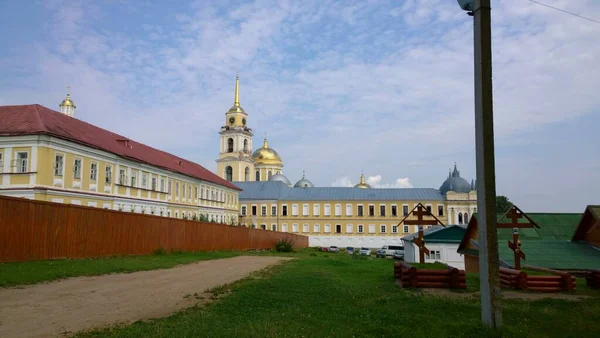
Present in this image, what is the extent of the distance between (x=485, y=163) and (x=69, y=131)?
30.4m

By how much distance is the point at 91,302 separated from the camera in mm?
10445

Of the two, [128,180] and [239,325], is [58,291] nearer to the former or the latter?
[239,325]

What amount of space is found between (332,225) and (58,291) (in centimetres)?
6674

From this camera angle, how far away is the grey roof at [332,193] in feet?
254

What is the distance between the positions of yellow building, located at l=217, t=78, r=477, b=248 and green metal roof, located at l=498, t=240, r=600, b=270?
56.1 m

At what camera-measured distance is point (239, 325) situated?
26.3 feet

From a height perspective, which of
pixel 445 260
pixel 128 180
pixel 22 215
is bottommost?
pixel 445 260

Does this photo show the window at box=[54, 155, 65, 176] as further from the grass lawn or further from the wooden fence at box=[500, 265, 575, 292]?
the wooden fence at box=[500, 265, 575, 292]

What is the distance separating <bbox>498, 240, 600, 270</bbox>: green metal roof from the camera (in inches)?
683

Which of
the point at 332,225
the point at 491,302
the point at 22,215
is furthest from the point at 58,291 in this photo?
the point at 332,225

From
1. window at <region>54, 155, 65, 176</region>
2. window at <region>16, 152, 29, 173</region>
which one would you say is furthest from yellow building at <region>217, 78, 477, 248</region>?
window at <region>16, 152, 29, 173</region>

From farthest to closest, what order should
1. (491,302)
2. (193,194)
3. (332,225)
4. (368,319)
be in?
(332,225) < (193,194) < (368,319) < (491,302)

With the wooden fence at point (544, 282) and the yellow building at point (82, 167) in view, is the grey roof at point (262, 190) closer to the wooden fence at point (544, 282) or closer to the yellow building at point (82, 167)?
the yellow building at point (82, 167)

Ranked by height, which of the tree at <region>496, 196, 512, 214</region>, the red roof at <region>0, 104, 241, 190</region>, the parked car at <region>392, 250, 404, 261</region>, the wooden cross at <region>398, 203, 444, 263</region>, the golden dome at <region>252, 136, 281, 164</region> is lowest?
the parked car at <region>392, 250, 404, 261</region>
